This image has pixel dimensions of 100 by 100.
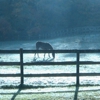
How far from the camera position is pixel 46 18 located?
55000 mm

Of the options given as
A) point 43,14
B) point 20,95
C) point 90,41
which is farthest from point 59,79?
point 43,14

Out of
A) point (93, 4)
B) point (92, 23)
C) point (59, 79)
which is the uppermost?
point (93, 4)

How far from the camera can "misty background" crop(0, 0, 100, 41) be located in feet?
177

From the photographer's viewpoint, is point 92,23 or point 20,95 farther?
point 92,23

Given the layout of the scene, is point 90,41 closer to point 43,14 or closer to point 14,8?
point 43,14

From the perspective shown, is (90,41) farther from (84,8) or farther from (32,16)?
(32,16)

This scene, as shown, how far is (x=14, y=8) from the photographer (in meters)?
53.7

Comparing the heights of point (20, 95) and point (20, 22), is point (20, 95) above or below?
below

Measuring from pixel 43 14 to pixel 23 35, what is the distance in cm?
549

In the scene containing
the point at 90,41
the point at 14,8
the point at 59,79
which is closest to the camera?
the point at 59,79

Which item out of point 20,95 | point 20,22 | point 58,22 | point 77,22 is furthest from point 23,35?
point 20,95

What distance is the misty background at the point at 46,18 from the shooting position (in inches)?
2126

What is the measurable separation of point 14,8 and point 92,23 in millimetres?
15303

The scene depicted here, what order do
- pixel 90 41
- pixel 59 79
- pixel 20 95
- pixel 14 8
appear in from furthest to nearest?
pixel 14 8
pixel 90 41
pixel 59 79
pixel 20 95
